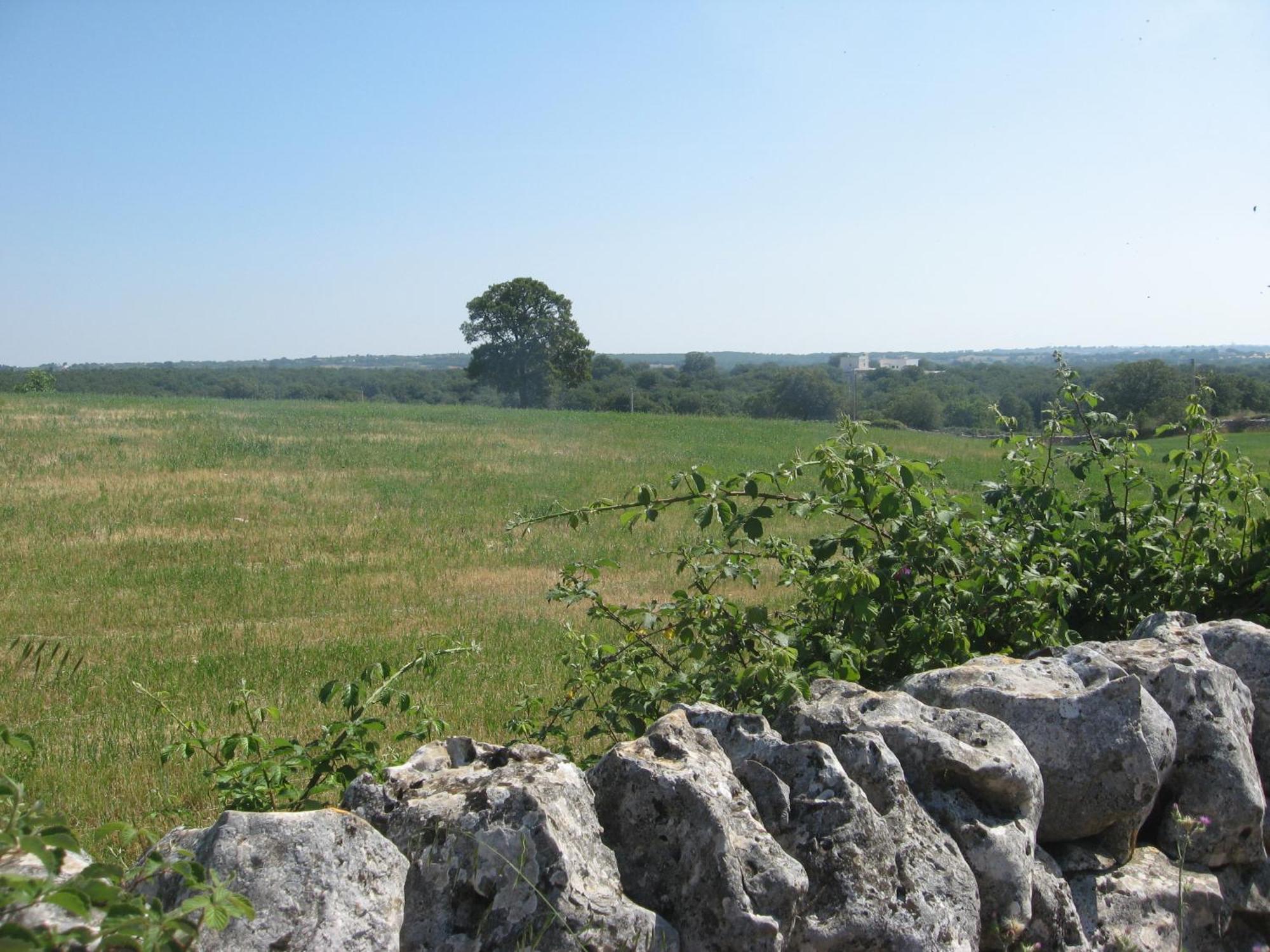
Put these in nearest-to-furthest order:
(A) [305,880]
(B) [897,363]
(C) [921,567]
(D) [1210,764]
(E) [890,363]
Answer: (A) [305,880], (D) [1210,764], (C) [921,567], (E) [890,363], (B) [897,363]

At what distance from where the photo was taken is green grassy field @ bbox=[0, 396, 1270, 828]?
6.81 meters

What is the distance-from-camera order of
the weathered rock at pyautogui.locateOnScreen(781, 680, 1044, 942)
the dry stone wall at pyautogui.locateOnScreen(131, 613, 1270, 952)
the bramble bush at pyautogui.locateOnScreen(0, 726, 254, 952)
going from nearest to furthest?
the bramble bush at pyautogui.locateOnScreen(0, 726, 254, 952) < the dry stone wall at pyautogui.locateOnScreen(131, 613, 1270, 952) < the weathered rock at pyautogui.locateOnScreen(781, 680, 1044, 942)

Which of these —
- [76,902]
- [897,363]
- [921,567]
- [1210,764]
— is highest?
[897,363]

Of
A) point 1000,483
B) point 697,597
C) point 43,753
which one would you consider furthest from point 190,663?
point 1000,483

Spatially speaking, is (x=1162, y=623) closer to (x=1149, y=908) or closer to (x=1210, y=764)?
(x=1210, y=764)

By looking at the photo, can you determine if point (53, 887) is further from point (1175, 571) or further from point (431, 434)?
point (431, 434)

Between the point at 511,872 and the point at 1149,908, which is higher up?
the point at 511,872

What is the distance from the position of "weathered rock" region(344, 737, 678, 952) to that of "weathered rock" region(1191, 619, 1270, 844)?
2566 mm

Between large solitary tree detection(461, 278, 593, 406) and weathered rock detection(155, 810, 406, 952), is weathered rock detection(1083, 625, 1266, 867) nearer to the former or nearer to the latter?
weathered rock detection(155, 810, 406, 952)

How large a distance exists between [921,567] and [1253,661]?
1.21 meters

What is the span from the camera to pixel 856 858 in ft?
8.04

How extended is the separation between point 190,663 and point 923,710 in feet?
23.3

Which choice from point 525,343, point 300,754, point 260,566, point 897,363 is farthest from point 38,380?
point 300,754

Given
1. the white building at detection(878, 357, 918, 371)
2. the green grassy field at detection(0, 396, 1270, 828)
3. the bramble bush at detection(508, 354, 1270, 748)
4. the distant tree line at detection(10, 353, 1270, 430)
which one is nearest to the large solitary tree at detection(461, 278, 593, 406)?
the distant tree line at detection(10, 353, 1270, 430)
